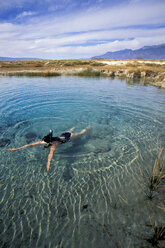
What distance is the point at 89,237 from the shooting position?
164 inches

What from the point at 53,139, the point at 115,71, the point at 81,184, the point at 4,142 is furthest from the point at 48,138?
the point at 115,71

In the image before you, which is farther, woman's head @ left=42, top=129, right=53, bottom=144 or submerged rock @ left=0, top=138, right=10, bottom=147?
submerged rock @ left=0, top=138, right=10, bottom=147

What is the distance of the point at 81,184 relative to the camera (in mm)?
5969

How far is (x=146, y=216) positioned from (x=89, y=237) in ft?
7.11

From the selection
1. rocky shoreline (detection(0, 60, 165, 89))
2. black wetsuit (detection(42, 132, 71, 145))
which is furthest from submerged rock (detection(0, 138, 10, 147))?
rocky shoreline (detection(0, 60, 165, 89))

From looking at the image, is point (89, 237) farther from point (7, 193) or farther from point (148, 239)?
point (7, 193)

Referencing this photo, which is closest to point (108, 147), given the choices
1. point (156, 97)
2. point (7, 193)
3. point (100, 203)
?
point (100, 203)

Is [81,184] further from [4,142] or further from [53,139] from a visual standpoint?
[4,142]

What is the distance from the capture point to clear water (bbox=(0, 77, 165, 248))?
168 inches

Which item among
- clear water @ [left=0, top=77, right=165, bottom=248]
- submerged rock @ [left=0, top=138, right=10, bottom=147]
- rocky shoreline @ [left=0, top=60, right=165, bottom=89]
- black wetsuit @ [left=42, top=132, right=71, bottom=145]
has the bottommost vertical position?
clear water @ [left=0, top=77, right=165, bottom=248]

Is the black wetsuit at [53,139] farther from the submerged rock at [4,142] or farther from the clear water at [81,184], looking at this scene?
the submerged rock at [4,142]

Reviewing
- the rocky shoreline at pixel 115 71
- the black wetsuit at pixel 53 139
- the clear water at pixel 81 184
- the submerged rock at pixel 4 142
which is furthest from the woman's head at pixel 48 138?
the rocky shoreline at pixel 115 71

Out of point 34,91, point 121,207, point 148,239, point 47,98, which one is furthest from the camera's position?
point 34,91

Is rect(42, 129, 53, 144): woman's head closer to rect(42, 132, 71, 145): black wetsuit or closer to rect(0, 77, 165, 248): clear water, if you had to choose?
rect(42, 132, 71, 145): black wetsuit
